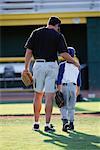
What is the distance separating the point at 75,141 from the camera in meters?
6.68

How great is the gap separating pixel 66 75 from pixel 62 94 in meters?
0.31

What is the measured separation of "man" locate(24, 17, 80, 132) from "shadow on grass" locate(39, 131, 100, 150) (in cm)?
68

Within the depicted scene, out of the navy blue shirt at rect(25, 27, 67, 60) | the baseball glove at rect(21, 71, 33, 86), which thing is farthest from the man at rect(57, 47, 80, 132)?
the baseball glove at rect(21, 71, 33, 86)

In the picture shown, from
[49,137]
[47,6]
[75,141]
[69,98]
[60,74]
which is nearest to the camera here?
[75,141]

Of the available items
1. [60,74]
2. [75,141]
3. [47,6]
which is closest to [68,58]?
[60,74]

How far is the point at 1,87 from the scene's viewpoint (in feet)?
57.8

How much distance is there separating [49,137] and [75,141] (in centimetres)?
52

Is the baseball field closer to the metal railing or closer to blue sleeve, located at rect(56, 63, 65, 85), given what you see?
blue sleeve, located at rect(56, 63, 65, 85)

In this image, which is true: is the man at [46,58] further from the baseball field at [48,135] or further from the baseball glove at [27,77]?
the baseball field at [48,135]

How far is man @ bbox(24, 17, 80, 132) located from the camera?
309 inches

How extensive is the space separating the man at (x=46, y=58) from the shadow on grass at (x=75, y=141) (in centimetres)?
68

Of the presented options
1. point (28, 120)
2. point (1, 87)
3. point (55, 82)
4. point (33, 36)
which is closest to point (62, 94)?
point (55, 82)

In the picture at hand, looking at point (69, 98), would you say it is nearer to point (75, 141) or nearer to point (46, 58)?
point (46, 58)

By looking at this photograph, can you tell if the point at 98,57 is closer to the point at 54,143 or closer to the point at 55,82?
the point at 55,82
